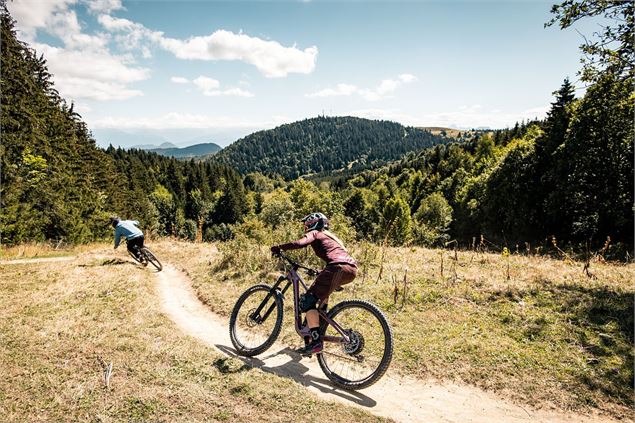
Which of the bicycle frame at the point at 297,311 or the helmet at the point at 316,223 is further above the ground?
the helmet at the point at 316,223

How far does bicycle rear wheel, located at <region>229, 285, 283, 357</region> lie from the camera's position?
7.47m

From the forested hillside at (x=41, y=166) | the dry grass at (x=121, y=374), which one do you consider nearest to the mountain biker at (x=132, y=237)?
the forested hillside at (x=41, y=166)

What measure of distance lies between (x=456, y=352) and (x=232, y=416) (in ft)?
15.1

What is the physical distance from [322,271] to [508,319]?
495cm

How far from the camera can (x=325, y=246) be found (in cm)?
670

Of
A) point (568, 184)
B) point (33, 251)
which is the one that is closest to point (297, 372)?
point (33, 251)

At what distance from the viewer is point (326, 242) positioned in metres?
6.72

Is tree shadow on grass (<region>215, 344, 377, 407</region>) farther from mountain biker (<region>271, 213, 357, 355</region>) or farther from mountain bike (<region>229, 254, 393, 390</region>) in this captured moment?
mountain biker (<region>271, 213, 357, 355</region>)

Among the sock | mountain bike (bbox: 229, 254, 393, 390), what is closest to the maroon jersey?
mountain bike (bbox: 229, 254, 393, 390)

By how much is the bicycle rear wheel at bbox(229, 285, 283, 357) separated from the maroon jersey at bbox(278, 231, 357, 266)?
62.9 inches

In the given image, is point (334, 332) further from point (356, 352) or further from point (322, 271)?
point (322, 271)

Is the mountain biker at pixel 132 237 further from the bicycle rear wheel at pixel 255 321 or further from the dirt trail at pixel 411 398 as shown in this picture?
the bicycle rear wheel at pixel 255 321

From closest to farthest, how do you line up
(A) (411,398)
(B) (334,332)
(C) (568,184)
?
1. (A) (411,398)
2. (B) (334,332)
3. (C) (568,184)

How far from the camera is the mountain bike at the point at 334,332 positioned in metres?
6.35
